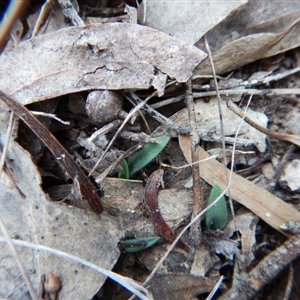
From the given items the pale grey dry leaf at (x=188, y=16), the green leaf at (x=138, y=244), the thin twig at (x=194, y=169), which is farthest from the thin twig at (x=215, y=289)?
the pale grey dry leaf at (x=188, y=16)

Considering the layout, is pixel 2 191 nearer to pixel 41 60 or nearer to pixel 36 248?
pixel 36 248

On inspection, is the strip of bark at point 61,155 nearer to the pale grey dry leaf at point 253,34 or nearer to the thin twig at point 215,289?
the thin twig at point 215,289

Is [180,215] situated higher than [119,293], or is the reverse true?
[180,215]

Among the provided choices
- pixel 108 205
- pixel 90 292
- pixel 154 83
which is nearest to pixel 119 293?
pixel 90 292

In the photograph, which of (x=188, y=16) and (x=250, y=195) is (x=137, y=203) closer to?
(x=250, y=195)

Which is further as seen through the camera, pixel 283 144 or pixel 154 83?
pixel 283 144

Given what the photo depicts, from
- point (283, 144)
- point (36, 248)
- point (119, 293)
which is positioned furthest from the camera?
point (283, 144)

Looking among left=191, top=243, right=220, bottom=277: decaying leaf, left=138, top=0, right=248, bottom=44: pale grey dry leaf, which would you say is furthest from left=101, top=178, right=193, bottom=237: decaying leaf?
left=138, top=0, right=248, bottom=44: pale grey dry leaf

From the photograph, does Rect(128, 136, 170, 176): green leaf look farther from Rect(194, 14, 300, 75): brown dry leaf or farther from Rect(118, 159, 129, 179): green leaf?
Rect(194, 14, 300, 75): brown dry leaf
